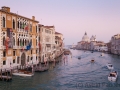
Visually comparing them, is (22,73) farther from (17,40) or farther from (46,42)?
(46,42)

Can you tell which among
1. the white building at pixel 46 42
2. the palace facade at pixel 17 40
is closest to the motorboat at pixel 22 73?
the palace facade at pixel 17 40

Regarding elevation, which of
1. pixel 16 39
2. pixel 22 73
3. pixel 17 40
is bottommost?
pixel 22 73

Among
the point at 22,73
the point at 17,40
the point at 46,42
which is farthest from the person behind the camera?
the point at 46,42

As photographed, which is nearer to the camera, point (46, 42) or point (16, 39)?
point (16, 39)

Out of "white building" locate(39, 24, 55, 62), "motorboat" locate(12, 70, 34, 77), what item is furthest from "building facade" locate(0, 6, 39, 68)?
"white building" locate(39, 24, 55, 62)

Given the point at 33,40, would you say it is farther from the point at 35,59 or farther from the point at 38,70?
the point at 38,70

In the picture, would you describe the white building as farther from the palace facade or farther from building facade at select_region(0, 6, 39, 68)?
building facade at select_region(0, 6, 39, 68)

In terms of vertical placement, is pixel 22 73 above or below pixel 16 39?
below

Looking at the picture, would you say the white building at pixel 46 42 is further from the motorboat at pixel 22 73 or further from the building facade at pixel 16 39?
the motorboat at pixel 22 73

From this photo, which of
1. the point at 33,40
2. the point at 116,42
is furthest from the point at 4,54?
the point at 116,42

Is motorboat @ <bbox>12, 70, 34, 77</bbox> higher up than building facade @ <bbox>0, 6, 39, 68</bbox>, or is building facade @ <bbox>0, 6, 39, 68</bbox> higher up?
building facade @ <bbox>0, 6, 39, 68</bbox>

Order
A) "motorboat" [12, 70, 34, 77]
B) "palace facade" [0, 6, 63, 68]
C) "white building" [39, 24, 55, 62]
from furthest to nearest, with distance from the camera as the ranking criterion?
"white building" [39, 24, 55, 62], "palace facade" [0, 6, 63, 68], "motorboat" [12, 70, 34, 77]

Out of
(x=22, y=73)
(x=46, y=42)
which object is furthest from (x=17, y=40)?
(x=46, y=42)

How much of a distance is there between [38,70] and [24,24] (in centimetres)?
837
